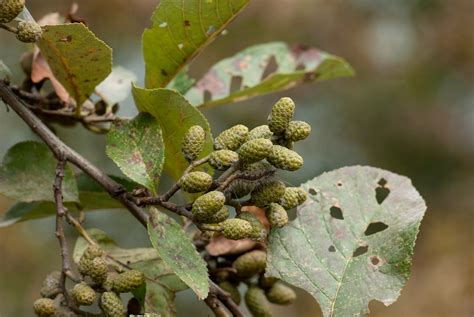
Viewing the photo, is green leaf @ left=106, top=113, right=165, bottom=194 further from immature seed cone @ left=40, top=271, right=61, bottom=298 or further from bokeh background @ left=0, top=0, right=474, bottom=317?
bokeh background @ left=0, top=0, right=474, bottom=317

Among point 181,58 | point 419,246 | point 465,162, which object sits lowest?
point 419,246

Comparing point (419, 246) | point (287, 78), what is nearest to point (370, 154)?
point (419, 246)

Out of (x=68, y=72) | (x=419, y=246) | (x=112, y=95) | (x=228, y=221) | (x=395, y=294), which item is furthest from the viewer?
(x=419, y=246)

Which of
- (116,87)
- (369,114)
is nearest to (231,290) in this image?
(116,87)

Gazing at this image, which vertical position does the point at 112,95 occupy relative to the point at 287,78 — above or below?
below

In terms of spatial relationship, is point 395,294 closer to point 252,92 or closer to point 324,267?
point 324,267

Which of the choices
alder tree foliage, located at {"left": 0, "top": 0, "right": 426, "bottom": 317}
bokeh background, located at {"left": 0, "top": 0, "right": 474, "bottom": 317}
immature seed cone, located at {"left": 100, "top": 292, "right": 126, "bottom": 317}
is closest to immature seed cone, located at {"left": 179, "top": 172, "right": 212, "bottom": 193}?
alder tree foliage, located at {"left": 0, "top": 0, "right": 426, "bottom": 317}
